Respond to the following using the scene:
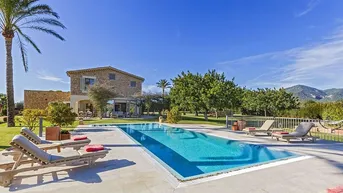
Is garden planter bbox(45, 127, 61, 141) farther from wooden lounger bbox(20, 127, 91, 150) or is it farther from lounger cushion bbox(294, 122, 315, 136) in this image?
lounger cushion bbox(294, 122, 315, 136)

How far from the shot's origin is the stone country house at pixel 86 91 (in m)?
32.1

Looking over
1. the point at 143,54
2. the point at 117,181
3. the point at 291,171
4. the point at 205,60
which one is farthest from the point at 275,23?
the point at 117,181

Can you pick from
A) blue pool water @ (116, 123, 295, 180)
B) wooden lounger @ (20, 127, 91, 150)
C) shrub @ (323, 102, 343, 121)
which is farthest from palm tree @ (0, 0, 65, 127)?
shrub @ (323, 102, 343, 121)

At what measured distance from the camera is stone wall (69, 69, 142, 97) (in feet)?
105

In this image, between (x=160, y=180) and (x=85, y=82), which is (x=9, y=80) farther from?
(x=160, y=180)

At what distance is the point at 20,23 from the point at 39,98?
2150 centimetres

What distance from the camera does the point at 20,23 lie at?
16.7 m

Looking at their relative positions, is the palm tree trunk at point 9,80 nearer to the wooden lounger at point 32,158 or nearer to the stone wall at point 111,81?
the wooden lounger at point 32,158

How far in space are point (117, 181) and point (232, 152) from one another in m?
5.93

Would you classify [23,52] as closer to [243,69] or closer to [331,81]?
[243,69]

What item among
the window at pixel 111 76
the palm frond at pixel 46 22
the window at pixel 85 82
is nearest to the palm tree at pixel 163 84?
the window at pixel 111 76

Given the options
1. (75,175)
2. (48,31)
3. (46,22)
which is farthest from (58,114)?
(46,22)

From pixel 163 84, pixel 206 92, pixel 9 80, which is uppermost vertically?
pixel 163 84

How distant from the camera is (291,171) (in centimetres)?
562
